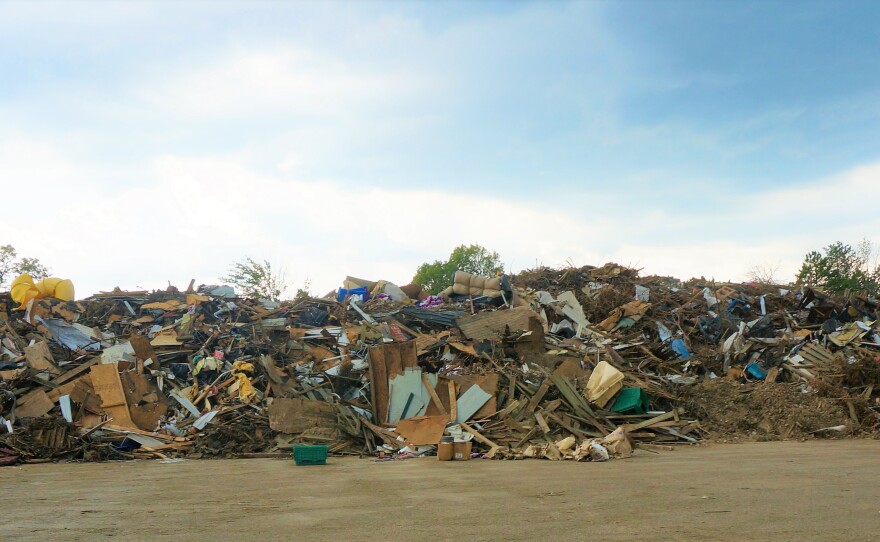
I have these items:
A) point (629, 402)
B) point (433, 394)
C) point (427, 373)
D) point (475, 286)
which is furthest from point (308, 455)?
point (475, 286)

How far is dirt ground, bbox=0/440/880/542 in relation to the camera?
5.21 meters

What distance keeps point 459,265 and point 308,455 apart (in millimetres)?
39776

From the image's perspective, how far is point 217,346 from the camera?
14.4m

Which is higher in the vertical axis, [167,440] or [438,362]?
[438,362]

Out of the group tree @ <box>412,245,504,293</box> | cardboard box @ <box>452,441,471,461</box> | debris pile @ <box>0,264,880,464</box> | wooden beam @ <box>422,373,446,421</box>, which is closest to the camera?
cardboard box @ <box>452,441,471,461</box>

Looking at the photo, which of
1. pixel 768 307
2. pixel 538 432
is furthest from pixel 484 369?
pixel 768 307

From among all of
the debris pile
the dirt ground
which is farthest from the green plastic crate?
the debris pile

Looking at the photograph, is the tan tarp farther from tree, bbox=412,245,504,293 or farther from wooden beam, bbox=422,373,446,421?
tree, bbox=412,245,504,293

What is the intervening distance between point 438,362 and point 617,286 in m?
7.24

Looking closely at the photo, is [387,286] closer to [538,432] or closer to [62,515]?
[538,432]

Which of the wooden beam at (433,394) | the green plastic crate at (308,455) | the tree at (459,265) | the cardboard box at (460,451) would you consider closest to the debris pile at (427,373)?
the wooden beam at (433,394)

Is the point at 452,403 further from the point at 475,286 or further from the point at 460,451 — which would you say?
the point at 475,286

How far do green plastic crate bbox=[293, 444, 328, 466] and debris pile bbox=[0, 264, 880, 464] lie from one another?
1203 mm

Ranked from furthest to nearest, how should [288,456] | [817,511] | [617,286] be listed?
[617,286] < [288,456] < [817,511]
